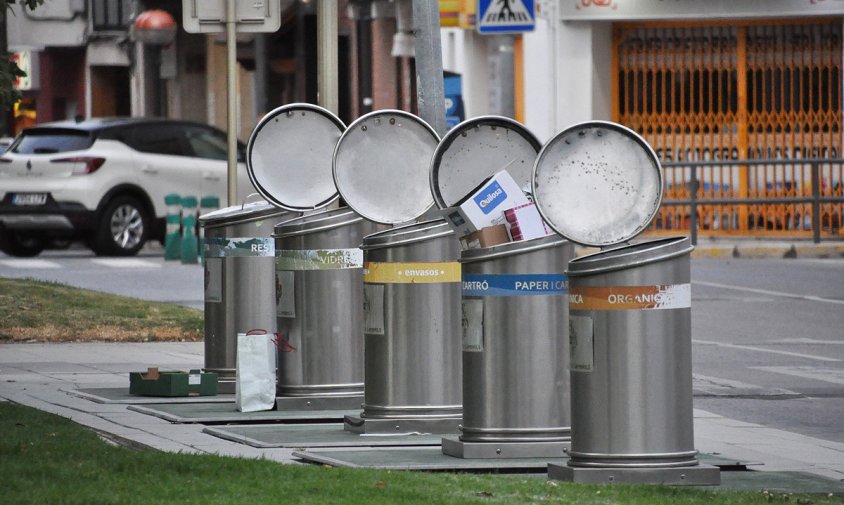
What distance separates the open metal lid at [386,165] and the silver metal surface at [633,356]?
2.62 m

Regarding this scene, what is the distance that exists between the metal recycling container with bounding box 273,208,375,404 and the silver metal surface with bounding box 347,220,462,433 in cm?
95

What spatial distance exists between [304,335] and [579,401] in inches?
125

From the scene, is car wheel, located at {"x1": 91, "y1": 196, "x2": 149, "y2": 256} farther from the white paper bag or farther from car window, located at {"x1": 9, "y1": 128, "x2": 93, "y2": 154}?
the white paper bag

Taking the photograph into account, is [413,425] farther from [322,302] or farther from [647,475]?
[647,475]

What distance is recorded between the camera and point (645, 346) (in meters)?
7.70

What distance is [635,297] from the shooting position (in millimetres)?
7695

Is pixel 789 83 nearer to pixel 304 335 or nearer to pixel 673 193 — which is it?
pixel 673 193

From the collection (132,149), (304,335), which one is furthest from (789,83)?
(304,335)

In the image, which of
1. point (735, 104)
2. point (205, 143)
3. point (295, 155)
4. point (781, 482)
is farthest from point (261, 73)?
point (781, 482)

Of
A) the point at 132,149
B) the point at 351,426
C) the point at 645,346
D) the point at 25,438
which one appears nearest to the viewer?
the point at 645,346

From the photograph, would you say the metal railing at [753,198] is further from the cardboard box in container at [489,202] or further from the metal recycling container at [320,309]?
the cardboard box in container at [489,202]

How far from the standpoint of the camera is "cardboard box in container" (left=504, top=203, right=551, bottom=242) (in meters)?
8.86

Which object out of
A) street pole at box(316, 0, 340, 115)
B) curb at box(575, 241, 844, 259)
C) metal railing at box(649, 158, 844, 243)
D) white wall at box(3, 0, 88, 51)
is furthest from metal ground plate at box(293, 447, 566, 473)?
white wall at box(3, 0, 88, 51)

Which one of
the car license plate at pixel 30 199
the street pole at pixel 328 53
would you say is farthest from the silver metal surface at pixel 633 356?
the car license plate at pixel 30 199
